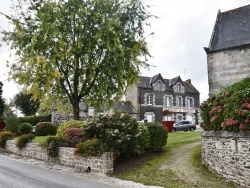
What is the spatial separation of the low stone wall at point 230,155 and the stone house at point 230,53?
4.62 metres

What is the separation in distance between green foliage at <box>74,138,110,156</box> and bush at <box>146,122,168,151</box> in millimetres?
3257

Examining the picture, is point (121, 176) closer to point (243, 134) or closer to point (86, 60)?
point (243, 134)

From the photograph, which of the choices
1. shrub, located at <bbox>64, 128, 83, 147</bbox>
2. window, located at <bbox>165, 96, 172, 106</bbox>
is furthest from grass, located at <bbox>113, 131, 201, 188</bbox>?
window, located at <bbox>165, 96, 172, 106</bbox>

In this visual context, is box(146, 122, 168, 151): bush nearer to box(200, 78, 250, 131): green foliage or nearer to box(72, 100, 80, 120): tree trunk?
box(200, 78, 250, 131): green foliage

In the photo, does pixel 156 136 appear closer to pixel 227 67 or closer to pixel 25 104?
pixel 227 67

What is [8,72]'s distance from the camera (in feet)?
61.0

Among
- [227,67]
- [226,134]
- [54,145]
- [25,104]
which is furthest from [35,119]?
[226,134]

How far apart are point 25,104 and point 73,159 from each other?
40784 mm

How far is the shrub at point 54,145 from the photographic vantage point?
1354 cm

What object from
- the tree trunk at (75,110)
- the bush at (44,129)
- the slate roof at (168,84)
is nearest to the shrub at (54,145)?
the tree trunk at (75,110)

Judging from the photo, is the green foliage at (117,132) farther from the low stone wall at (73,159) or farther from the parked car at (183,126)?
the parked car at (183,126)

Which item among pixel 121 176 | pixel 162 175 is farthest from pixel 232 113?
pixel 121 176

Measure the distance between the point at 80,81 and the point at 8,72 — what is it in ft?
16.2

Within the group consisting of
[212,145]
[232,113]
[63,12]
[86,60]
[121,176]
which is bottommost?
[121,176]
